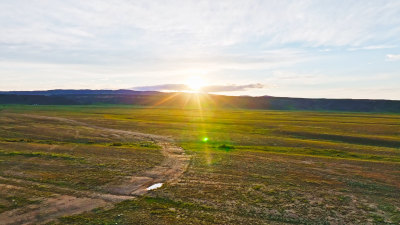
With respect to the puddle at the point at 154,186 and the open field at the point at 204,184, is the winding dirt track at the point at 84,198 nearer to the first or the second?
the open field at the point at 204,184

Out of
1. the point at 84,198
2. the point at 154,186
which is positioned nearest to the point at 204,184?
the point at 154,186

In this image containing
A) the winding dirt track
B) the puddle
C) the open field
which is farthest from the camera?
the puddle

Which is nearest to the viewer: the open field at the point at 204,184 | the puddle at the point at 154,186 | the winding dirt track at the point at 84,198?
the winding dirt track at the point at 84,198

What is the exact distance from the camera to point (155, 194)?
23750 millimetres

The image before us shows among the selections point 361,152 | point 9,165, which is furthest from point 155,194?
point 361,152

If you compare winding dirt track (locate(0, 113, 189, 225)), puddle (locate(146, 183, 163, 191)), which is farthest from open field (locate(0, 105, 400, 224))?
puddle (locate(146, 183, 163, 191))

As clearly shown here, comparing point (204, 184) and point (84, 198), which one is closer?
point (84, 198)

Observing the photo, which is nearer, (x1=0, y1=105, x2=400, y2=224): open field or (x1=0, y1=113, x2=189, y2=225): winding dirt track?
(x1=0, y1=113, x2=189, y2=225): winding dirt track

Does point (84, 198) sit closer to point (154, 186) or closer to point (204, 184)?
point (154, 186)

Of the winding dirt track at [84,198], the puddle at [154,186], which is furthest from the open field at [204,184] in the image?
the puddle at [154,186]

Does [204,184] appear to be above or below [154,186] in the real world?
above

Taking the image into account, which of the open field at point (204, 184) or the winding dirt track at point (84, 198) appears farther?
the open field at point (204, 184)

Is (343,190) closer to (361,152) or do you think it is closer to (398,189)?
(398,189)

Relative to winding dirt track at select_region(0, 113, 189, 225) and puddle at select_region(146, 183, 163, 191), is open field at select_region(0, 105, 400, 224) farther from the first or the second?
puddle at select_region(146, 183, 163, 191)
